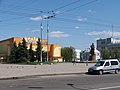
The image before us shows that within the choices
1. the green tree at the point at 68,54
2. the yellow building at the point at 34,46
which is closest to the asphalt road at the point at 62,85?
the yellow building at the point at 34,46

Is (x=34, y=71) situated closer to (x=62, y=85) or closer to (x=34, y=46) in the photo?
(x=62, y=85)

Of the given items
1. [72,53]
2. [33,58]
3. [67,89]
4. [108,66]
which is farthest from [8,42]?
[67,89]

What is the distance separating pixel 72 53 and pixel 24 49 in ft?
214

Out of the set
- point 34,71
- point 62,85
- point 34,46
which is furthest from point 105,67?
point 34,46

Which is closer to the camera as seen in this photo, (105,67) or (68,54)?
(105,67)

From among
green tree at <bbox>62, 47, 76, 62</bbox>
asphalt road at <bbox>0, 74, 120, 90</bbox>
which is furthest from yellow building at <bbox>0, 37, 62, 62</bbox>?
asphalt road at <bbox>0, 74, 120, 90</bbox>

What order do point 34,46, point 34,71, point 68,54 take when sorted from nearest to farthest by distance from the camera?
point 34,71
point 34,46
point 68,54

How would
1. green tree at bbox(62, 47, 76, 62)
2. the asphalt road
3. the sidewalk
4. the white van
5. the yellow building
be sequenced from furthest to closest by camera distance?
green tree at bbox(62, 47, 76, 62) → the yellow building → the white van → the sidewalk → the asphalt road

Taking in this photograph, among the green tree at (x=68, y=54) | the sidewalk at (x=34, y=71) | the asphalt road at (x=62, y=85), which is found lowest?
the asphalt road at (x=62, y=85)

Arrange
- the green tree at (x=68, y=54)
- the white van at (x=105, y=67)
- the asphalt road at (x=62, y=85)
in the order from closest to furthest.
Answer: the asphalt road at (x=62, y=85), the white van at (x=105, y=67), the green tree at (x=68, y=54)

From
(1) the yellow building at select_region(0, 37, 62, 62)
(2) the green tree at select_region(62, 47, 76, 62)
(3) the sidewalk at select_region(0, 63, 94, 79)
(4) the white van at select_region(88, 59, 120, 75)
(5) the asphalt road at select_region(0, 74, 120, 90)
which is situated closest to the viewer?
(5) the asphalt road at select_region(0, 74, 120, 90)

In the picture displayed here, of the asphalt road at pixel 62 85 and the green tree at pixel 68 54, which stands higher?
the green tree at pixel 68 54

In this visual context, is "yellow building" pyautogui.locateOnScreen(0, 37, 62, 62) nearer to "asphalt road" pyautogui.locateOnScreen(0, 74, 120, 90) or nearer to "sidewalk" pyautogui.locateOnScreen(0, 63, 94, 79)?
"sidewalk" pyautogui.locateOnScreen(0, 63, 94, 79)

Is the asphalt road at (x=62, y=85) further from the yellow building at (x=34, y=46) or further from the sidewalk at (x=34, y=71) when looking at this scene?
the yellow building at (x=34, y=46)
